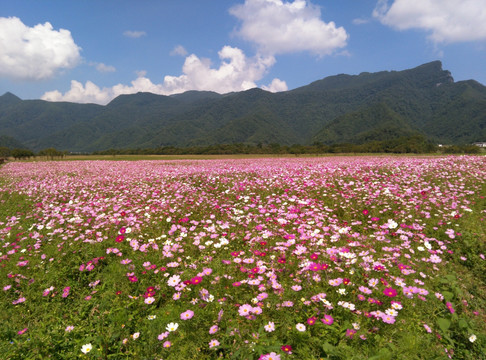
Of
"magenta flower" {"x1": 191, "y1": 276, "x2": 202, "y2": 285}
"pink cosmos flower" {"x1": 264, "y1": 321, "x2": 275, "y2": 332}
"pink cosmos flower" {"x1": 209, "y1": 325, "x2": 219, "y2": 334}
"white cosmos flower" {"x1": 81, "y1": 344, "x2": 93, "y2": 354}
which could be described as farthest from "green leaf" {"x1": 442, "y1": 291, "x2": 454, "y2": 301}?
"white cosmos flower" {"x1": 81, "y1": 344, "x2": 93, "y2": 354}

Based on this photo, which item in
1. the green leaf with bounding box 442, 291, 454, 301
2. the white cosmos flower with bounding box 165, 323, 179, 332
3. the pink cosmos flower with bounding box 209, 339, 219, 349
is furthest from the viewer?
the green leaf with bounding box 442, 291, 454, 301

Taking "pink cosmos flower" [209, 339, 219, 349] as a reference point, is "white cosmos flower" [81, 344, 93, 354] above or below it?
below

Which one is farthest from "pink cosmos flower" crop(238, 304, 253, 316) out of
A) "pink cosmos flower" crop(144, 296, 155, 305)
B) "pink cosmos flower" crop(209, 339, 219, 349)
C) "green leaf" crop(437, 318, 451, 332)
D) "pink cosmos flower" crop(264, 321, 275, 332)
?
"green leaf" crop(437, 318, 451, 332)

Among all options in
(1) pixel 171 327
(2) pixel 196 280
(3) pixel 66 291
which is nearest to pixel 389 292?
(2) pixel 196 280

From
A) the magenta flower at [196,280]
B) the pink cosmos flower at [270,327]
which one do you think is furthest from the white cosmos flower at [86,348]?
the pink cosmos flower at [270,327]

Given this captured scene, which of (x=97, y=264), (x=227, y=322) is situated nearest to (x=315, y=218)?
(x=227, y=322)

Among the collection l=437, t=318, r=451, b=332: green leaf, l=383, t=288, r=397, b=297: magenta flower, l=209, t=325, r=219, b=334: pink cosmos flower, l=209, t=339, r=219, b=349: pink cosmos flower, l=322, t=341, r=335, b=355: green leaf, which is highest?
l=383, t=288, r=397, b=297: magenta flower

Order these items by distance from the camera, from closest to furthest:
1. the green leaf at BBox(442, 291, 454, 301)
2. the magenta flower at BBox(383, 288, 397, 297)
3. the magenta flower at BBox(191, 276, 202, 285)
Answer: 1. the magenta flower at BBox(383, 288, 397, 297)
2. the green leaf at BBox(442, 291, 454, 301)
3. the magenta flower at BBox(191, 276, 202, 285)

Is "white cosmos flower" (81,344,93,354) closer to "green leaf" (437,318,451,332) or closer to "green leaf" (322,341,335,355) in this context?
"green leaf" (322,341,335,355)

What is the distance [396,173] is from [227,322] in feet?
33.6

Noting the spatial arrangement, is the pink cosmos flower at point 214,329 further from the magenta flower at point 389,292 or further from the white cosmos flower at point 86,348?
the magenta flower at point 389,292

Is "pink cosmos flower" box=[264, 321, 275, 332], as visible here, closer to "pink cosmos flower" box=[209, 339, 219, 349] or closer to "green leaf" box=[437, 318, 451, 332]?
"pink cosmos flower" box=[209, 339, 219, 349]

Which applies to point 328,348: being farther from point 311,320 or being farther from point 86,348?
point 86,348

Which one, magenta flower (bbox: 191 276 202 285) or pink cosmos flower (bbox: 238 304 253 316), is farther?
magenta flower (bbox: 191 276 202 285)
